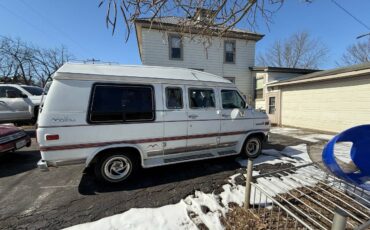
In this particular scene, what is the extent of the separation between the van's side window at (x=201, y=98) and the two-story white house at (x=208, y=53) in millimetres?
8103

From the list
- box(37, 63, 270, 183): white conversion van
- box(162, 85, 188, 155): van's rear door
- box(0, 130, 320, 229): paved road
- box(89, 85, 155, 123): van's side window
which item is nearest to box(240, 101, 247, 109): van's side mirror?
box(37, 63, 270, 183): white conversion van

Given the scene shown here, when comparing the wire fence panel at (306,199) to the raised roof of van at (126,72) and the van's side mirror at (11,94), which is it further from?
the van's side mirror at (11,94)

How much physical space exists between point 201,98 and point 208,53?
29.9ft

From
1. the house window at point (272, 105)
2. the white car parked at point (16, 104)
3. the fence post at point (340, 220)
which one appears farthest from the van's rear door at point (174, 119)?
the house window at point (272, 105)

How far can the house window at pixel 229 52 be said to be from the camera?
13.6m

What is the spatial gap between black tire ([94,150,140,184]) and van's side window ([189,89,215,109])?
6.08 feet

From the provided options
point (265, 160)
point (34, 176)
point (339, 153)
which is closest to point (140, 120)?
point (34, 176)

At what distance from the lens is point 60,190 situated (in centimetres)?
380

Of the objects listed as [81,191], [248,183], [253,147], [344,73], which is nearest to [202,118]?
[248,183]

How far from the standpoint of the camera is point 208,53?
1287cm

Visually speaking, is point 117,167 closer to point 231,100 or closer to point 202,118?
point 202,118

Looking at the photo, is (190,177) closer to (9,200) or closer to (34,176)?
(9,200)

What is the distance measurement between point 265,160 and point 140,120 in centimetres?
375

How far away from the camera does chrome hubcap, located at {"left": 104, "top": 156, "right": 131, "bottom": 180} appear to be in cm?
387
